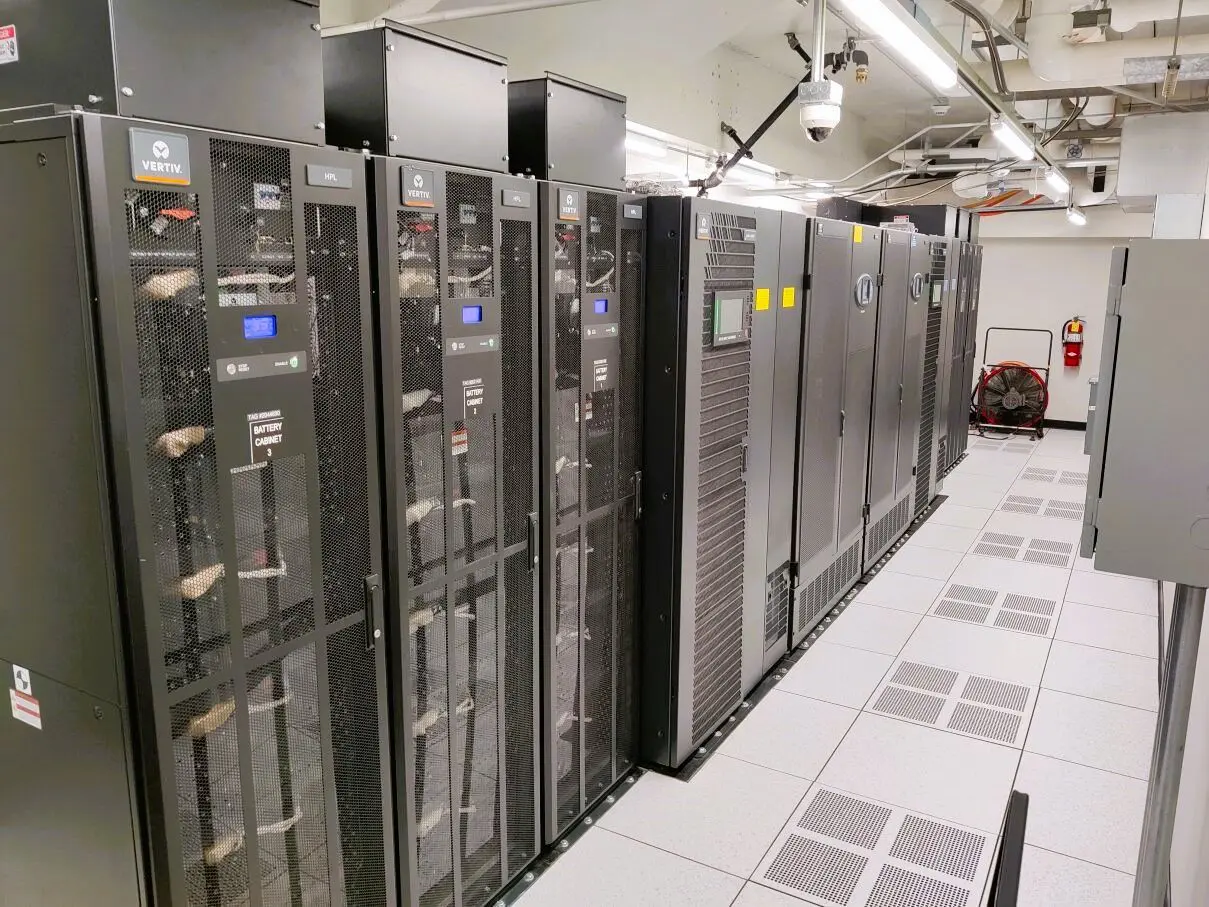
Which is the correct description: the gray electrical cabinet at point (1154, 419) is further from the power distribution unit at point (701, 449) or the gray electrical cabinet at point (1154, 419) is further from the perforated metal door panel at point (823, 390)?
the perforated metal door panel at point (823, 390)

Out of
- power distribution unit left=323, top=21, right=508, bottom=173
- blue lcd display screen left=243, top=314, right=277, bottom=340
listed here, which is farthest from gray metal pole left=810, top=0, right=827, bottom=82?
blue lcd display screen left=243, top=314, right=277, bottom=340

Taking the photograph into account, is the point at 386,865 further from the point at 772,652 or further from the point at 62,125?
the point at 772,652

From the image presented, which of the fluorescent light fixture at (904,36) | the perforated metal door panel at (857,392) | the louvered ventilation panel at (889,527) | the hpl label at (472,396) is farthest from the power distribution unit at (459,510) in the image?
the louvered ventilation panel at (889,527)

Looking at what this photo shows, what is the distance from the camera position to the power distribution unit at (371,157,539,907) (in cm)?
206

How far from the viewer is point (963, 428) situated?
870 cm

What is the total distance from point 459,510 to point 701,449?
1.19 m

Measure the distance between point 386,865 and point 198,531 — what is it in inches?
41.8

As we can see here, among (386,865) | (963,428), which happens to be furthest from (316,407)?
(963,428)

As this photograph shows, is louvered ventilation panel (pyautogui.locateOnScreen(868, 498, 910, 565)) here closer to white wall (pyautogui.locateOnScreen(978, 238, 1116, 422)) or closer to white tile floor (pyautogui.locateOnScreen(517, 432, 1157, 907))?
white tile floor (pyautogui.locateOnScreen(517, 432, 1157, 907))

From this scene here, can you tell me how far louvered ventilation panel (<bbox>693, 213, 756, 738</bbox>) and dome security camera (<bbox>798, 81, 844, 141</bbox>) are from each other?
513 mm

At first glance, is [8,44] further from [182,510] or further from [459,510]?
[459,510]

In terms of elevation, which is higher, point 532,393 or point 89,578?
point 532,393

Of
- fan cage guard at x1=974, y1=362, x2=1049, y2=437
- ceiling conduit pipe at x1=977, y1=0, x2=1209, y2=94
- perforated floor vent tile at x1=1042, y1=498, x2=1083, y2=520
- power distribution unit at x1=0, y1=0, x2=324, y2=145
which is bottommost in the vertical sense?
perforated floor vent tile at x1=1042, y1=498, x2=1083, y2=520

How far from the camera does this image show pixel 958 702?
3.93 metres
